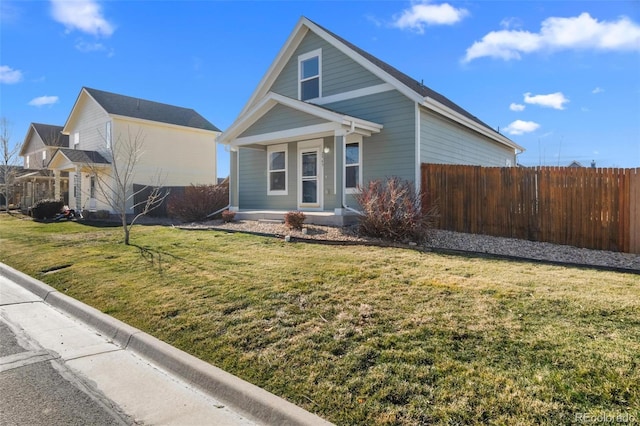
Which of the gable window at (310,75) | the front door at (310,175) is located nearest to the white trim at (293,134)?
the front door at (310,175)

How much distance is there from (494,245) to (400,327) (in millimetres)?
6113

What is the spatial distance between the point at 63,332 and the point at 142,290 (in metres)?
1.23

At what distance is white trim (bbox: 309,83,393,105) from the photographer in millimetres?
12281

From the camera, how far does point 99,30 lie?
1293 cm

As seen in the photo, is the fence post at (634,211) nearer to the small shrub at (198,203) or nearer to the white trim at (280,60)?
the white trim at (280,60)

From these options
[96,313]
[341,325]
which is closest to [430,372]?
[341,325]

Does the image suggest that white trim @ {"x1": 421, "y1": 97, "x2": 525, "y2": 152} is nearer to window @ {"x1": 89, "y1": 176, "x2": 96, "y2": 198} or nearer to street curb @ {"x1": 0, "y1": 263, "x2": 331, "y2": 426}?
street curb @ {"x1": 0, "y1": 263, "x2": 331, "y2": 426}

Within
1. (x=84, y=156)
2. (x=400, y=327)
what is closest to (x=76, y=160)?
(x=84, y=156)

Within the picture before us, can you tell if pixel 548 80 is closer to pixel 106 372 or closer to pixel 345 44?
pixel 345 44

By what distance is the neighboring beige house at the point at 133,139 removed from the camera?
22.4 m

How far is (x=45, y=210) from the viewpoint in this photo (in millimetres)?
19219

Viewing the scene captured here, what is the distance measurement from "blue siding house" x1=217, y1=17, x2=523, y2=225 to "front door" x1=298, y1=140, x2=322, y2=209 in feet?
0.12

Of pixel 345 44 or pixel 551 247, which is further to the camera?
pixel 345 44

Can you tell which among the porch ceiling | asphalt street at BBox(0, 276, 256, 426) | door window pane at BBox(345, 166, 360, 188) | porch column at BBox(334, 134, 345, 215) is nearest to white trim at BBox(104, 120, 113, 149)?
the porch ceiling
